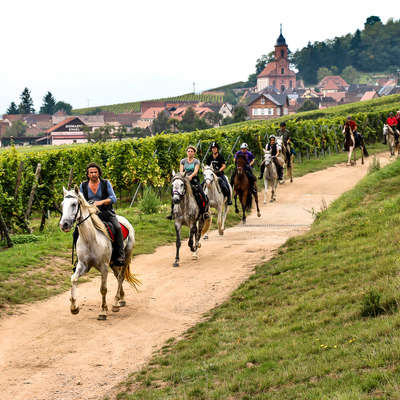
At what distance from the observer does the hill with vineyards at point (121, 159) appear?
20281 millimetres

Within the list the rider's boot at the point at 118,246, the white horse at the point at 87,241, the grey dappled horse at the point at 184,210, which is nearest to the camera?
the white horse at the point at 87,241

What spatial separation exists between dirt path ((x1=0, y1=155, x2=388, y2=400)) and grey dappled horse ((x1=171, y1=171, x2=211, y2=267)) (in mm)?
471

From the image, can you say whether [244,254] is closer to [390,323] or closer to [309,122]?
[390,323]

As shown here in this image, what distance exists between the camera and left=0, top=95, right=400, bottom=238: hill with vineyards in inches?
798

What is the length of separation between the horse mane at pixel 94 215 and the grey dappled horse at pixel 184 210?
3.87 meters

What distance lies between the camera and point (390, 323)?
25.0ft

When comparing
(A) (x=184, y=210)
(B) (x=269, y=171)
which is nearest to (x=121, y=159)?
(B) (x=269, y=171)

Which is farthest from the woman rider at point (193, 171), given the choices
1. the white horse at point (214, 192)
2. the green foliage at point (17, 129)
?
the green foliage at point (17, 129)

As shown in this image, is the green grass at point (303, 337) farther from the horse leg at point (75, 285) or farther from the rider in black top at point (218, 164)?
the rider in black top at point (218, 164)

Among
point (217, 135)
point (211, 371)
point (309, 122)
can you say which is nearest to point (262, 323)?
point (211, 371)

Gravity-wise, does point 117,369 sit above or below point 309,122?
below

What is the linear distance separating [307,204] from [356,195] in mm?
6123

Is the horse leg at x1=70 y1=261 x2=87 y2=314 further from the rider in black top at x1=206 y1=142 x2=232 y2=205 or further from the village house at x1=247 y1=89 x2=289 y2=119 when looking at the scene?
the village house at x1=247 y1=89 x2=289 y2=119

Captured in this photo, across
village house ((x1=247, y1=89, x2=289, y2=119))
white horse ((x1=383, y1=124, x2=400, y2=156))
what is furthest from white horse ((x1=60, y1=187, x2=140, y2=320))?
village house ((x1=247, y1=89, x2=289, y2=119))
